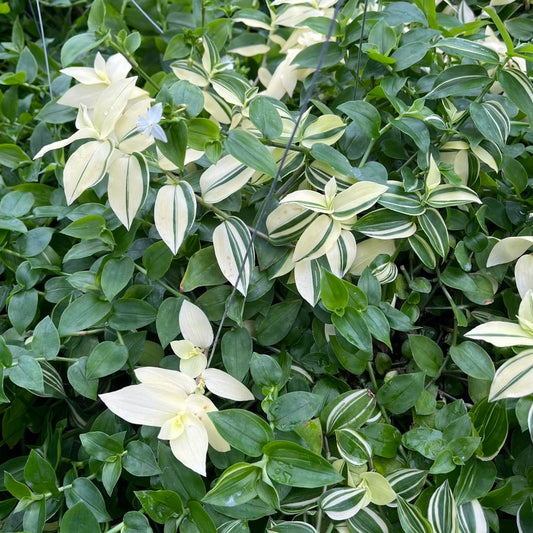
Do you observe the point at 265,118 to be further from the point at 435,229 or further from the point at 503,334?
the point at 503,334

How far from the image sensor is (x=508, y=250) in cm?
74

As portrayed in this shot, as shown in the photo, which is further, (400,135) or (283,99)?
(283,99)

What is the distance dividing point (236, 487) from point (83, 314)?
0.92 ft

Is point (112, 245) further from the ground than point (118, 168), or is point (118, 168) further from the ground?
point (118, 168)

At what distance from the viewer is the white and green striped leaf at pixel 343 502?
638 mm

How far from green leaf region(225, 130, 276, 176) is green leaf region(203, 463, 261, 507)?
12.1 inches

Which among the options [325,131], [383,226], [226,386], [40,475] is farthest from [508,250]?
[40,475]

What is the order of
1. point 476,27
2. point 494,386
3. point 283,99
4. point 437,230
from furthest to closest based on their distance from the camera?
1. point 283,99
2. point 476,27
3. point 437,230
4. point 494,386

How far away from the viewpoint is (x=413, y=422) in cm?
72

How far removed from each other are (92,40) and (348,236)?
0.48 m

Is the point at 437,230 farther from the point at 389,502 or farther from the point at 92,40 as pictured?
the point at 92,40

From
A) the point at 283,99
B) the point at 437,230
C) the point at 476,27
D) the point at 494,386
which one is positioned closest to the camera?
the point at 494,386

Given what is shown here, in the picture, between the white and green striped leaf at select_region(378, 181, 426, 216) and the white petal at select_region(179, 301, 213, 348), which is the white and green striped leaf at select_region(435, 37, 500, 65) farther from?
the white petal at select_region(179, 301, 213, 348)

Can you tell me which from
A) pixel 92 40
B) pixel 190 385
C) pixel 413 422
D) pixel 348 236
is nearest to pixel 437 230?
pixel 348 236
